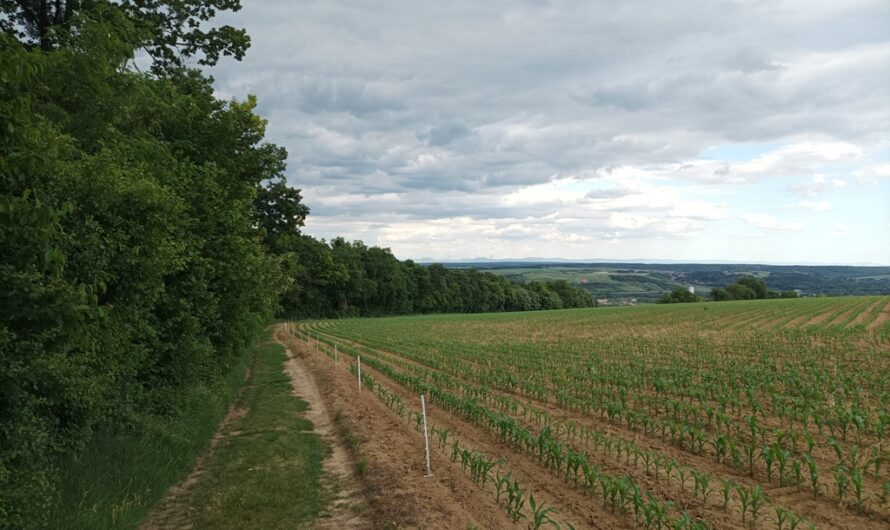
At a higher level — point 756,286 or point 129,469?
point 129,469

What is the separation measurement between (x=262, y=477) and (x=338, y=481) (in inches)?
52.3

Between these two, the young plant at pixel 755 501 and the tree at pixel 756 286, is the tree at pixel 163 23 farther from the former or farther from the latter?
the tree at pixel 756 286

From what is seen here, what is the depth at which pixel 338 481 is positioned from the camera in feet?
29.1

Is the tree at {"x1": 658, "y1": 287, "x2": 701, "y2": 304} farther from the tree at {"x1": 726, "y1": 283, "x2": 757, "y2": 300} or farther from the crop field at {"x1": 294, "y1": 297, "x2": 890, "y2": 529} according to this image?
the crop field at {"x1": 294, "y1": 297, "x2": 890, "y2": 529}

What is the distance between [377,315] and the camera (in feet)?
322

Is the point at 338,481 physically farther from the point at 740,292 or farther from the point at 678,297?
the point at 740,292

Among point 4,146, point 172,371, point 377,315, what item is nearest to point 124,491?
point 172,371

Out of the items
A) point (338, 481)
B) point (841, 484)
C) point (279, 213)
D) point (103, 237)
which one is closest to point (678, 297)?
point (279, 213)

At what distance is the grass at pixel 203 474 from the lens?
685cm

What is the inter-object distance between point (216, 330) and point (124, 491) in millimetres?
7993

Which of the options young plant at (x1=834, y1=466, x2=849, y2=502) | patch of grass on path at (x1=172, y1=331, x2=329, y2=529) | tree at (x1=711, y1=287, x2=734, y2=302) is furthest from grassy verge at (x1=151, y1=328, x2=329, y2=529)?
tree at (x1=711, y1=287, x2=734, y2=302)

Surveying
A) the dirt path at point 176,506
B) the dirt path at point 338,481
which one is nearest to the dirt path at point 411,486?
the dirt path at point 338,481

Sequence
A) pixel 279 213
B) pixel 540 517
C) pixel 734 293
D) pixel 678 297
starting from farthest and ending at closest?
pixel 734 293
pixel 678 297
pixel 279 213
pixel 540 517

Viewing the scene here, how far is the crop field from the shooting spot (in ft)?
24.1
